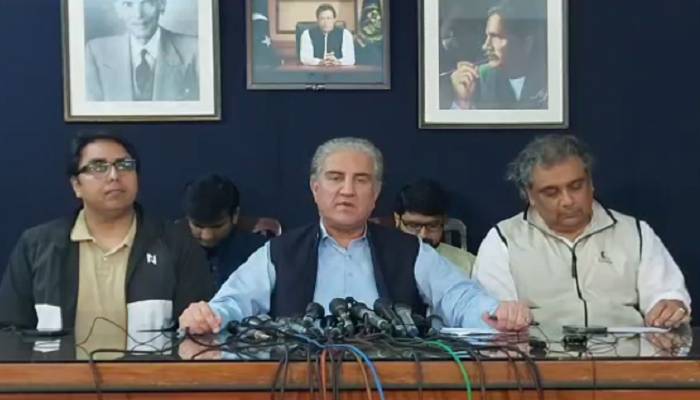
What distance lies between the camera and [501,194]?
3.71 metres

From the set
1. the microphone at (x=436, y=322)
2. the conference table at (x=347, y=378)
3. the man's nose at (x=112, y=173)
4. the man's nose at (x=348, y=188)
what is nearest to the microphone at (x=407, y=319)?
the microphone at (x=436, y=322)

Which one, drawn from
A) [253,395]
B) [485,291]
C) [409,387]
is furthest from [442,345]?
[485,291]

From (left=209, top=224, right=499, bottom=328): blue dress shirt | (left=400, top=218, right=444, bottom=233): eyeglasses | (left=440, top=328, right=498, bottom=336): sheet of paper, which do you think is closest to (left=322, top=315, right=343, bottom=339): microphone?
(left=440, top=328, right=498, bottom=336): sheet of paper

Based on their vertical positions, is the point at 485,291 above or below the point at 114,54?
below

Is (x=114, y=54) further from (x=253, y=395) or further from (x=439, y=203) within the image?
(x=253, y=395)

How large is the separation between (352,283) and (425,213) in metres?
0.74

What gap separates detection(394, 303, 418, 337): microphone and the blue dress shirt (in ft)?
1.17

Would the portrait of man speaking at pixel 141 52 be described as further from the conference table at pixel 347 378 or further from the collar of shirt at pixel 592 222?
the conference table at pixel 347 378

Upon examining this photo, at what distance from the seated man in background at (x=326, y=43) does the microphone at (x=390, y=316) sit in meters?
1.62

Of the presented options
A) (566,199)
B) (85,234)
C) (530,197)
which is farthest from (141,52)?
(566,199)

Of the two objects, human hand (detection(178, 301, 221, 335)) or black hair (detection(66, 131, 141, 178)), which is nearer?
human hand (detection(178, 301, 221, 335))

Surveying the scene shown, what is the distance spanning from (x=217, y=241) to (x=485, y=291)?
1.05 m

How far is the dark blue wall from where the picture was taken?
143 inches

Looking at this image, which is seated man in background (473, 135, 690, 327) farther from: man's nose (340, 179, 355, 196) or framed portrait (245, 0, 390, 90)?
framed portrait (245, 0, 390, 90)
